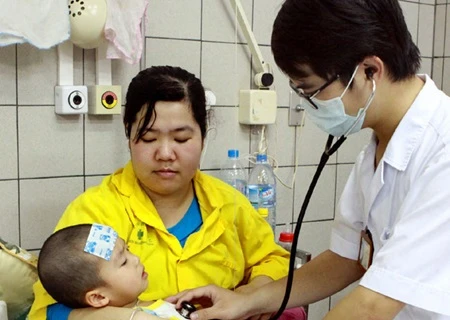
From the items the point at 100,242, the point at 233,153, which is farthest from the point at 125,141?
the point at 100,242

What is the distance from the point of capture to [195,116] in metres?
1.66

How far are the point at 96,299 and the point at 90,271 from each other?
7 centimetres

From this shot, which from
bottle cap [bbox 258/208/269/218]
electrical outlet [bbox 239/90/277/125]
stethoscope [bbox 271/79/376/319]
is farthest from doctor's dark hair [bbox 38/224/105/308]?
electrical outlet [bbox 239/90/277/125]

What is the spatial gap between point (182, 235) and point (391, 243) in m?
0.70

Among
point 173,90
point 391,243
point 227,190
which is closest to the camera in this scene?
point 391,243

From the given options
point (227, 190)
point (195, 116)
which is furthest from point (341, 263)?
point (195, 116)

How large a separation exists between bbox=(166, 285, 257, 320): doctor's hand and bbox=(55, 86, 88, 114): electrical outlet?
2.29 feet

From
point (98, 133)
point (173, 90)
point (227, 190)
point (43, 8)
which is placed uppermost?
point (43, 8)

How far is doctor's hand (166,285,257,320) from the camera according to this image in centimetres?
147

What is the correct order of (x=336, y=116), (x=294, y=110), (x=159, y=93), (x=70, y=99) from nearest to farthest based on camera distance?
(x=336, y=116)
(x=159, y=93)
(x=70, y=99)
(x=294, y=110)

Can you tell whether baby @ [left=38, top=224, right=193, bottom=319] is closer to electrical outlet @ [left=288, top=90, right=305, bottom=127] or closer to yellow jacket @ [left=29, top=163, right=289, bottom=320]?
yellow jacket @ [left=29, top=163, right=289, bottom=320]

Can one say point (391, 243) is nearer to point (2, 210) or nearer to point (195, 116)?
→ point (195, 116)

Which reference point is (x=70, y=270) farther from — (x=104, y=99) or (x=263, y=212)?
(x=263, y=212)

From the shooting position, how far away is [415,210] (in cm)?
108
